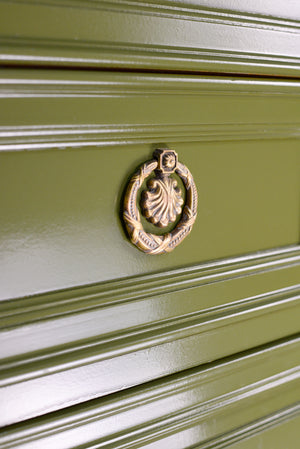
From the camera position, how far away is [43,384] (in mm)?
370

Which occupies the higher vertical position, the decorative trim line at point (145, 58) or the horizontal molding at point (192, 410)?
the decorative trim line at point (145, 58)

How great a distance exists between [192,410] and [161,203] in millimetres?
180

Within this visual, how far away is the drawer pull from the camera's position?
0.40m

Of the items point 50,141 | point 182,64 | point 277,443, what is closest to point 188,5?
point 182,64

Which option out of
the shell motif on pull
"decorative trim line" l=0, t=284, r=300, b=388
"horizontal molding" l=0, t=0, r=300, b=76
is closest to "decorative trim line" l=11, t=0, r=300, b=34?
"horizontal molding" l=0, t=0, r=300, b=76

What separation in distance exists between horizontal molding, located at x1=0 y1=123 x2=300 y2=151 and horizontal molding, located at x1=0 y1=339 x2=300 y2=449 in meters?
0.19

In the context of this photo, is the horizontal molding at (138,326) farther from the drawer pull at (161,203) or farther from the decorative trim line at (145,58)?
the decorative trim line at (145,58)

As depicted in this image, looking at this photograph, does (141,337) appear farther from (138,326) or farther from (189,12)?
(189,12)

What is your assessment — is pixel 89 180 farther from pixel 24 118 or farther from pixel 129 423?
pixel 129 423

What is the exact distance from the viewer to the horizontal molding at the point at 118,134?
34cm

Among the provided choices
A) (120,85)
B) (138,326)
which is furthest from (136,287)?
(120,85)

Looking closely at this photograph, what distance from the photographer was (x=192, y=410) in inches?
18.1

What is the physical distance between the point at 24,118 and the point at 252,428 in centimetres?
35

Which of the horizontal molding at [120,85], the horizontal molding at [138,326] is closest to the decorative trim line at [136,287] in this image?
the horizontal molding at [138,326]
